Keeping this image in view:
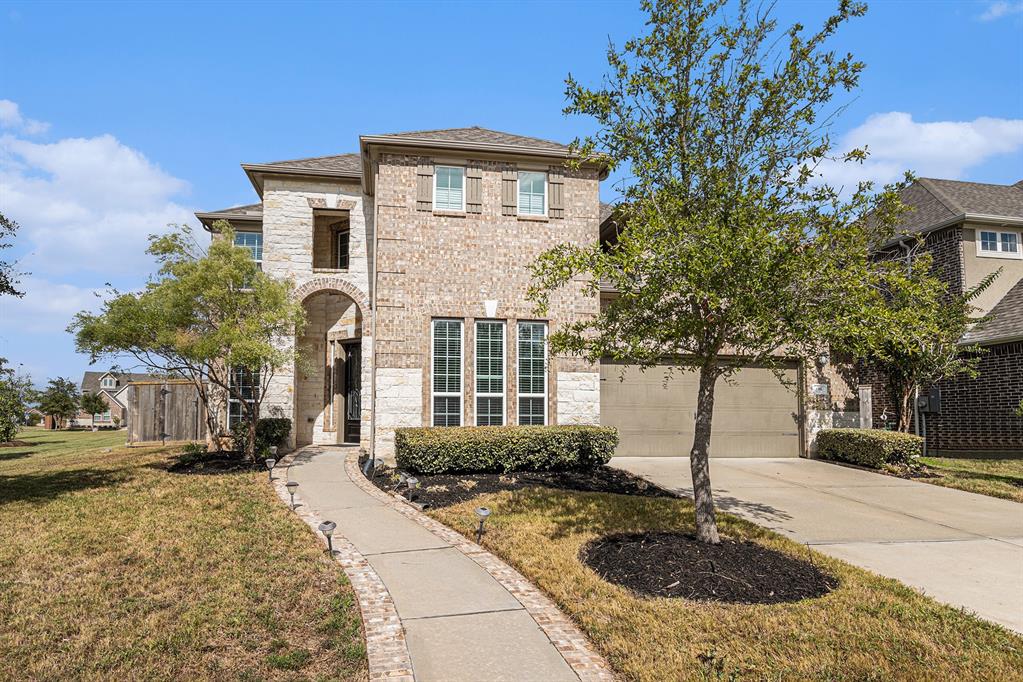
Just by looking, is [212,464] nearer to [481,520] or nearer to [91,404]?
[481,520]

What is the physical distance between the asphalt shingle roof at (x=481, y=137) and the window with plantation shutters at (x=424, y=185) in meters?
0.55

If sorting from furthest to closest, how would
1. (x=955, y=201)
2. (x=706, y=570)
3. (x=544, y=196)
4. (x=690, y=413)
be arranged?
(x=955, y=201) < (x=690, y=413) < (x=544, y=196) < (x=706, y=570)

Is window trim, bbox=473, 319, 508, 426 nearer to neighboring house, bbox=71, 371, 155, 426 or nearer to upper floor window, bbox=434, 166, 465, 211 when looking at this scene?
upper floor window, bbox=434, 166, 465, 211

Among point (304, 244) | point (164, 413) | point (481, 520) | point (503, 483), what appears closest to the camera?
point (481, 520)

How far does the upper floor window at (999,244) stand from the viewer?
58.9 ft

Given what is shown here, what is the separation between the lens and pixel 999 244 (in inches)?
714

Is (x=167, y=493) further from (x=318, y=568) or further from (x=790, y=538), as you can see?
(x=790, y=538)

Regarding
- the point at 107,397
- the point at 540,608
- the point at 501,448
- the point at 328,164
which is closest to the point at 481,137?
the point at 328,164

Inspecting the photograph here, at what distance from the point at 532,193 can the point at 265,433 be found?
8.10m

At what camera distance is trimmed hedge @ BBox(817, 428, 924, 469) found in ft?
44.1

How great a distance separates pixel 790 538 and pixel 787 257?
390cm

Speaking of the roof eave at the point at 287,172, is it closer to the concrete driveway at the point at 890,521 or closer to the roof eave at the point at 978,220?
the concrete driveway at the point at 890,521

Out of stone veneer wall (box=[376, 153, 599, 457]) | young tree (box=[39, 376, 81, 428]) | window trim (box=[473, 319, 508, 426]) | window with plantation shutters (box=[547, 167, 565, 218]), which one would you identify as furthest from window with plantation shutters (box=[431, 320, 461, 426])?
young tree (box=[39, 376, 81, 428])

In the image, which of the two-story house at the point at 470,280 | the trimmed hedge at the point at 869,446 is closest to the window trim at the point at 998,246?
the trimmed hedge at the point at 869,446
